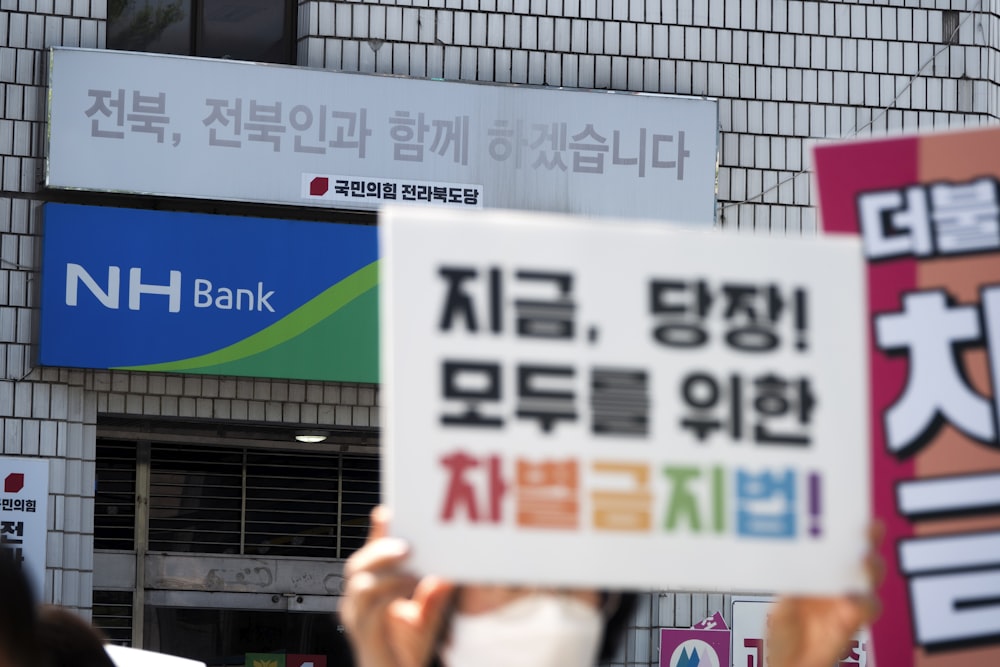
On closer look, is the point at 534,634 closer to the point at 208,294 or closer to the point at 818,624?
the point at 818,624

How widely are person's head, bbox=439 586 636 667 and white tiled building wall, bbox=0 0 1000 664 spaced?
761 cm

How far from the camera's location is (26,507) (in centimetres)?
958

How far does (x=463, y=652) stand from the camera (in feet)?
7.99

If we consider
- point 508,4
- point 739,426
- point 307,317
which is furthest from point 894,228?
point 508,4

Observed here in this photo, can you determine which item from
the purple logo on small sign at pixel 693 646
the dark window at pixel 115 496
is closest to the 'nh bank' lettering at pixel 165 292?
the dark window at pixel 115 496

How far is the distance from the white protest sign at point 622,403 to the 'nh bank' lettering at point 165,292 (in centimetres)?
751

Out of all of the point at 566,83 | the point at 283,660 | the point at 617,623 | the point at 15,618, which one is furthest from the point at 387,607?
the point at 283,660

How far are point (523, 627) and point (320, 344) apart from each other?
7630 mm

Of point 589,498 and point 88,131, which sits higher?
point 88,131

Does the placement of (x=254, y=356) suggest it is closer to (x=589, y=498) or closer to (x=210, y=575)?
(x=210, y=575)

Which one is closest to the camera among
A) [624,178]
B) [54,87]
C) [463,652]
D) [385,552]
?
[385,552]

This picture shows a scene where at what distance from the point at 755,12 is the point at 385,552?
9146mm

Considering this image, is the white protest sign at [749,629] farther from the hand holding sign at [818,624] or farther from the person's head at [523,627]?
the person's head at [523,627]

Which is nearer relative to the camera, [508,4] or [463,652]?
[463,652]
